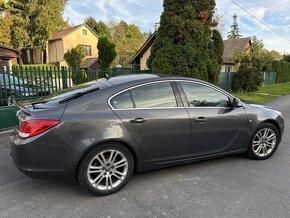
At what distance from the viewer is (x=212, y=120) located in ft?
12.2

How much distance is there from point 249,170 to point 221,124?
0.91 meters

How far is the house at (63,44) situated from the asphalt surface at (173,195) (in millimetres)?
30060

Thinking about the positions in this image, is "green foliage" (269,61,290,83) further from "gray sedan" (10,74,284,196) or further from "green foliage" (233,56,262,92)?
"gray sedan" (10,74,284,196)

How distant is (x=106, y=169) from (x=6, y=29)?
30127 millimetres

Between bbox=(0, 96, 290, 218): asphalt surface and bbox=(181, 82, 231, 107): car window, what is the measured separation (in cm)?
107

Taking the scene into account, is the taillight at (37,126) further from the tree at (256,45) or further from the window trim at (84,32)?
the window trim at (84,32)

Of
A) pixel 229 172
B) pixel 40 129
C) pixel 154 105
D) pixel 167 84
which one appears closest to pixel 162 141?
pixel 154 105

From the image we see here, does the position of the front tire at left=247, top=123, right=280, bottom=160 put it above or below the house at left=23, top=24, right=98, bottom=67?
below

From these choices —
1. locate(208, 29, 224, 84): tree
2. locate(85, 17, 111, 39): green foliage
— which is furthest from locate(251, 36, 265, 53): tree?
locate(85, 17, 111, 39): green foliage

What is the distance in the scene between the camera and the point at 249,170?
3936mm

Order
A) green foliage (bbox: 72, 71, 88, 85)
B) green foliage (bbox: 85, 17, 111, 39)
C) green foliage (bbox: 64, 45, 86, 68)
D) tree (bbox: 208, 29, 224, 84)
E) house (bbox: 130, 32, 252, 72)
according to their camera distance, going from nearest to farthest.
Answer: green foliage (bbox: 72, 71, 88, 85) < tree (bbox: 208, 29, 224, 84) < house (bbox: 130, 32, 252, 72) < green foliage (bbox: 64, 45, 86, 68) < green foliage (bbox: 85, 17, 111, 39)

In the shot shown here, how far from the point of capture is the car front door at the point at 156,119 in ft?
10.5

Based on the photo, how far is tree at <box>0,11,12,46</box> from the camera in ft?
88.8

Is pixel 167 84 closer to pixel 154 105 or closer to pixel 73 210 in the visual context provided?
pixel 154 105
